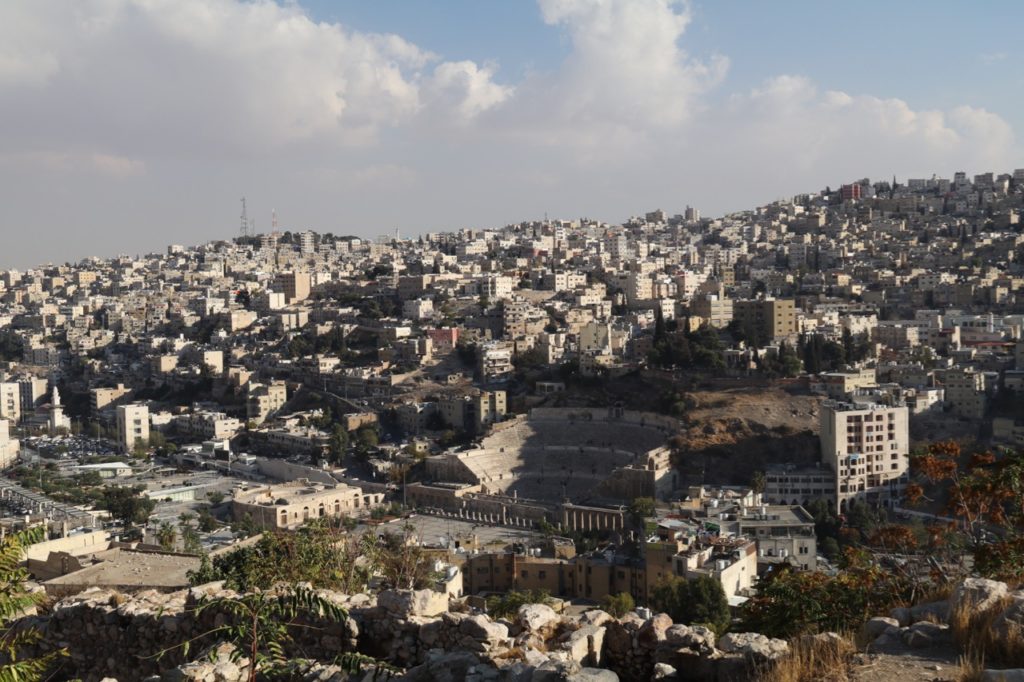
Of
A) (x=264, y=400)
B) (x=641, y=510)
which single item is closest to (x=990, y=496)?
(x=641, y=510)

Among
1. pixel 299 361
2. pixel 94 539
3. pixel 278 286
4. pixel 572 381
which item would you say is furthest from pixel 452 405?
pixel 278 286

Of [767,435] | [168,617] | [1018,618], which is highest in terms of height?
[1018,618]

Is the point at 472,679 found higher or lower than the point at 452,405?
higher

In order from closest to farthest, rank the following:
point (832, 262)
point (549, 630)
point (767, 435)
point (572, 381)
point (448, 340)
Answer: point (549, 630) → point (767, 435) → point (572, 381) → point (448, 340) → point (832, 262)

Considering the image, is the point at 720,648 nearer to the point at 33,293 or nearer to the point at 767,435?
the point at 767,435

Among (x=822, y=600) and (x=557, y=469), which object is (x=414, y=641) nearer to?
(x=822, y=600)

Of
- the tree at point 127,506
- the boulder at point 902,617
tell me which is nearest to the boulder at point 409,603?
the boulder at point 902,617

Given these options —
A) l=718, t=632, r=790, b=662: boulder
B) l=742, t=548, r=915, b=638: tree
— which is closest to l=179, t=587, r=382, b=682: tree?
l=718, t=632, r=790, b=662: boulder
